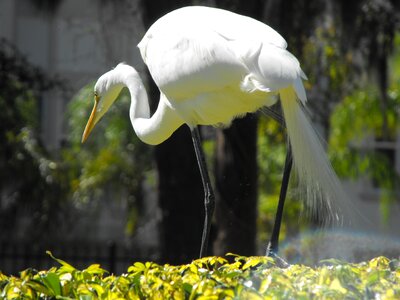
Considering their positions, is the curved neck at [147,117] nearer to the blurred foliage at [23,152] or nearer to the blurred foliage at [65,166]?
the blurred foliage at [23,152]

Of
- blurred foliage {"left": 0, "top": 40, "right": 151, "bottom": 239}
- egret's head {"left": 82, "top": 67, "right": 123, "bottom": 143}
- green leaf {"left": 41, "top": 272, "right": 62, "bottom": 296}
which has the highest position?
egret's head {"left": 82, "top": 67, "right": 123, "bottom": 143}

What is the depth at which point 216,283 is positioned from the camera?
3.64 metres

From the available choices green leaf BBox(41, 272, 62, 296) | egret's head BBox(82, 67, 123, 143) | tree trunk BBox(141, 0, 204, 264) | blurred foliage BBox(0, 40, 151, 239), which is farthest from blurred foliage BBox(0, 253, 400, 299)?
blurred foliage BBox(0, 40, 151, 239)

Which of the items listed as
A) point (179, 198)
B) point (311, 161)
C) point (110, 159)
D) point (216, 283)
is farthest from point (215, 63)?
point (110, 159)

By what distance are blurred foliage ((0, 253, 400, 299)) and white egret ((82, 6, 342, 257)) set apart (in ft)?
3.29

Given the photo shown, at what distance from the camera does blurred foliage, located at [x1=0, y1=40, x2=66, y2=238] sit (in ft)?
34.6

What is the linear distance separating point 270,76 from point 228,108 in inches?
22.9

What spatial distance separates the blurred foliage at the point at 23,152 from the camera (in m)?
10.5

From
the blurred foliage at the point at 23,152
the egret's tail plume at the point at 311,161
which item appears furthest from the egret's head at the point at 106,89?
the blurred foliage at the point at 23,152

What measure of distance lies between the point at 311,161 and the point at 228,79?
62 cm

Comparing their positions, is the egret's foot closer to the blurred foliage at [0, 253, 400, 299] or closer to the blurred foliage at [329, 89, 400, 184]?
the blurred foliage at [0, 253, 400, 299]

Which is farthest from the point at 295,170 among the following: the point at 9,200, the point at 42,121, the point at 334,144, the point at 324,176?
the point at 42,121

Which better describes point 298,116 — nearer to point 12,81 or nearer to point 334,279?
point 334,279

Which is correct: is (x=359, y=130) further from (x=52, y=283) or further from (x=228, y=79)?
(x=52, y=283)
